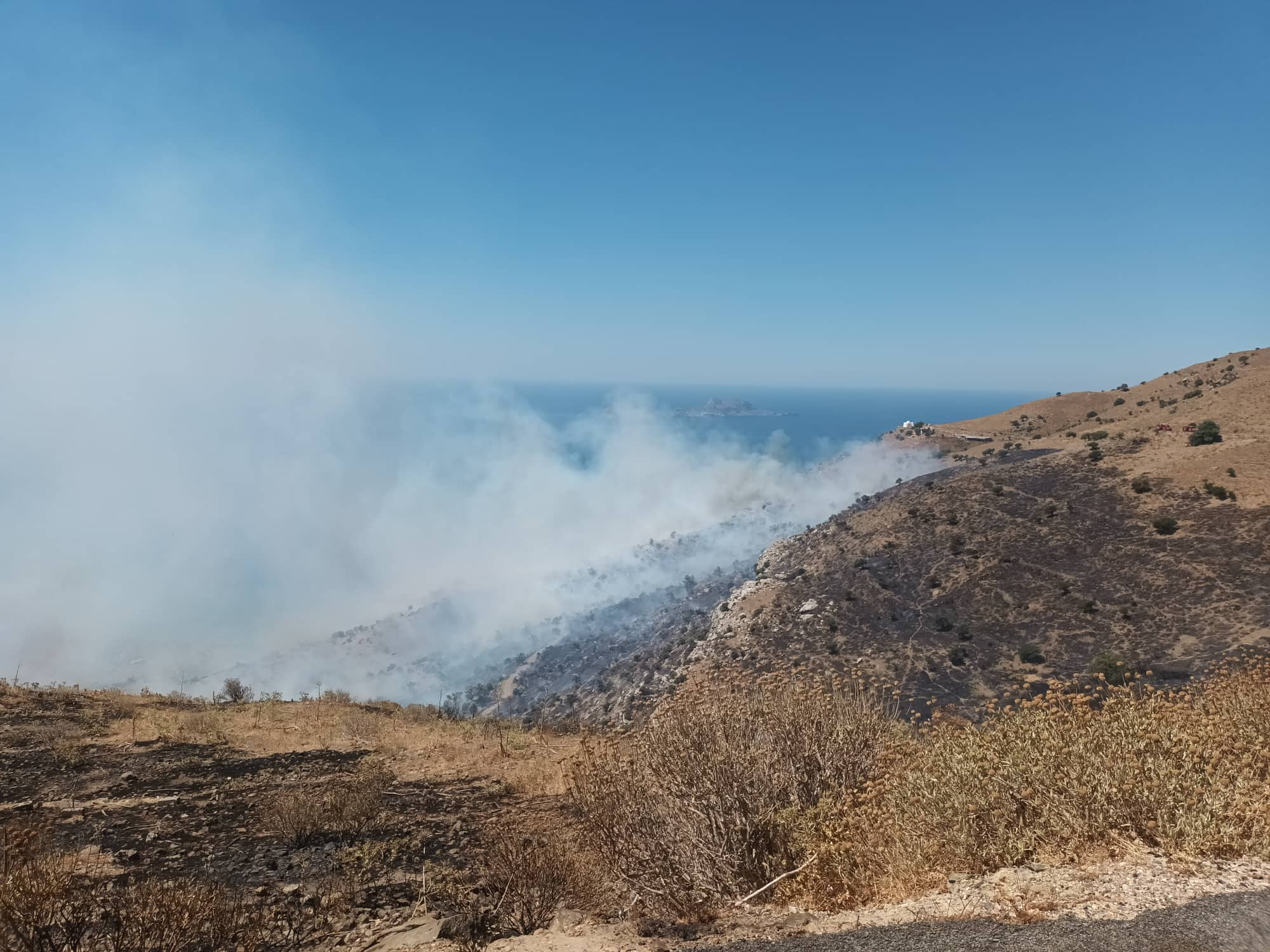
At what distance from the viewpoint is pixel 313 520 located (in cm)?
10188

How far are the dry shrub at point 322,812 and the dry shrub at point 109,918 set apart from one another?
310 centimetres

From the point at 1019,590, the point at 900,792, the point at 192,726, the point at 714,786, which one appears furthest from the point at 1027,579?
the point at 192,726

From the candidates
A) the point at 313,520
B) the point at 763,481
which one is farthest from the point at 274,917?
the point at 313,520

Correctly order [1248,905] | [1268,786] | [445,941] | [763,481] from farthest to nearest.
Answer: [763,481], [445,941], [1268,786], [1248,905]

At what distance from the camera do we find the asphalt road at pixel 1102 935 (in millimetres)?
3504

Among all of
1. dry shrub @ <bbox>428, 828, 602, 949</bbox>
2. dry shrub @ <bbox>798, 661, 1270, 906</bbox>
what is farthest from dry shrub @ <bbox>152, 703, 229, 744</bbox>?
dry shrub @ <bbox>798, 661, 1270, 906</bbox>

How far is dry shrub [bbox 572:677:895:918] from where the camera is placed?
580 cm

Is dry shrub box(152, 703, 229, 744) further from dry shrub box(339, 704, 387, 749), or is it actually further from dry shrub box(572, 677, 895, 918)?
dry shrub box(572, 677, 895, 918)

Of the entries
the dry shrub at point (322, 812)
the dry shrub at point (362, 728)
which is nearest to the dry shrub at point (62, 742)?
the dry shrub at point (362, 728)

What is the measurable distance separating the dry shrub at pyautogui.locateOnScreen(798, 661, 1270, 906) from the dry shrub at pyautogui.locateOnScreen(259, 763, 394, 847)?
242 inches

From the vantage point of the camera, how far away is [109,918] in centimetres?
445

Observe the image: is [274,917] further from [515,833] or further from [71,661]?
[71,661]

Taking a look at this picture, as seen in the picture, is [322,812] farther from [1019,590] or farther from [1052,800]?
[1019,590]

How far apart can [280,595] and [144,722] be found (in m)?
71.9
